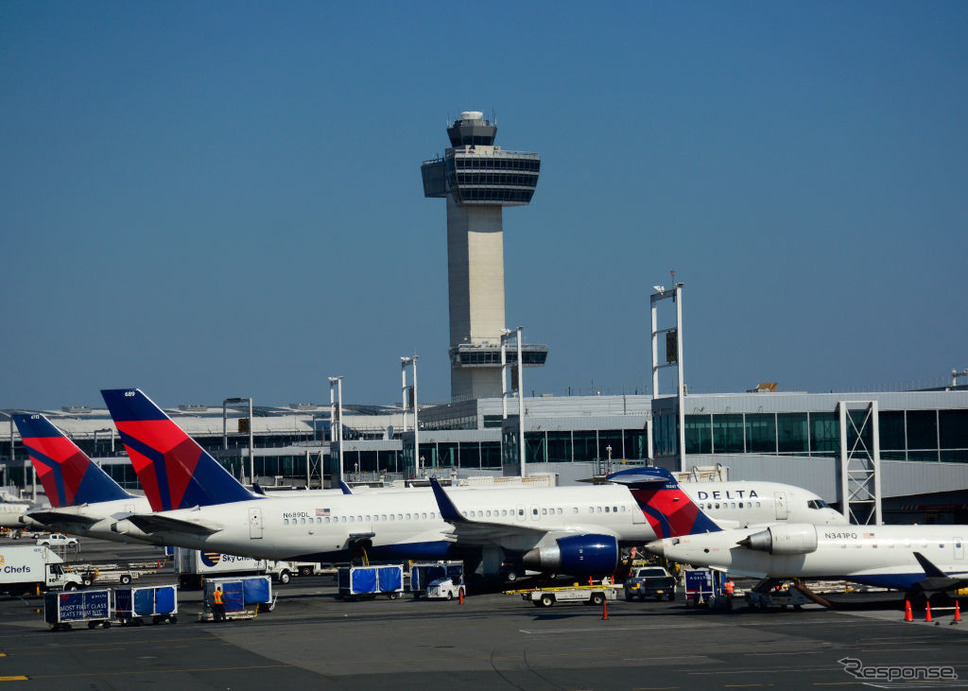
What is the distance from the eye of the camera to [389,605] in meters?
56.2

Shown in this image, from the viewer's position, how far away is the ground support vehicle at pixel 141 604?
50.7 m

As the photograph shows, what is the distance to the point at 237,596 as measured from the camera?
5225 centimetres

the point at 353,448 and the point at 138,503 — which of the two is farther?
the point at 353,448

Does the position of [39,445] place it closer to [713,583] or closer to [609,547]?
[609,547]

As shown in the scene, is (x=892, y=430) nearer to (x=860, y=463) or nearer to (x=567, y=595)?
(x=860, y=463)

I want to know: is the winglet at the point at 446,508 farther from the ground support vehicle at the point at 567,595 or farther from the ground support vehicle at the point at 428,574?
the ground support vehicle at the point at 567,595

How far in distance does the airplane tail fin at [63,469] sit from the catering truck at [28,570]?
312cm

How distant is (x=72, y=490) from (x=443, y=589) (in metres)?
23.7

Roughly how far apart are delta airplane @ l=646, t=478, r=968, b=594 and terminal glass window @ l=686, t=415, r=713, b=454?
32.4 metres

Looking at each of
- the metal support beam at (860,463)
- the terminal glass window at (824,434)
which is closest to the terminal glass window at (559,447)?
the terminal glass window at (824,434)

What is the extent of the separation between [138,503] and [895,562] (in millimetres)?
40447

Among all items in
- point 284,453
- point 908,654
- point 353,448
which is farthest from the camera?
point 284,453

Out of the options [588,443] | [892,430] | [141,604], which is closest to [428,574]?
[141,604]

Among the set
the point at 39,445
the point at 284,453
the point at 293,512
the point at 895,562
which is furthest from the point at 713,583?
the point at 284,453
